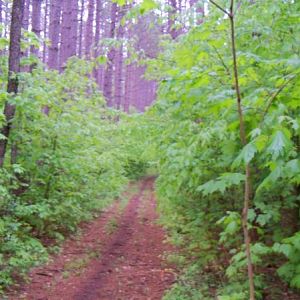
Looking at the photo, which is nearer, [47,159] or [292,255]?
[292,255]

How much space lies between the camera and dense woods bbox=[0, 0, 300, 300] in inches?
146

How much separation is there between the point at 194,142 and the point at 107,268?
3.67 m

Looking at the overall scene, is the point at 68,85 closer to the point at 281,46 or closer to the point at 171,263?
the point at 171,263

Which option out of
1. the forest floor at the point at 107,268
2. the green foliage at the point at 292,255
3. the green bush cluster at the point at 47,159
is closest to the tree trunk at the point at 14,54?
the green bush cluster at the point at 47,159

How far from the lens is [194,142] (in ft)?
16.2

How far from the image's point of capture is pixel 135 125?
724cm

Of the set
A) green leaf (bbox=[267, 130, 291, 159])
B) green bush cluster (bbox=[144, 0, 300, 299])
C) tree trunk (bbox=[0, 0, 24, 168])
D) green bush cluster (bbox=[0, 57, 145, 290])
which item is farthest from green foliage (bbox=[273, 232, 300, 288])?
tree trunk (bbox=[0, 0, 24, 168])

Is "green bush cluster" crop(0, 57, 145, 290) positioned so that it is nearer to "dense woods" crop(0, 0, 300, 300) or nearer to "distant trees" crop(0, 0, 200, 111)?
"dense woods" crop(0, 0, 300, 300)

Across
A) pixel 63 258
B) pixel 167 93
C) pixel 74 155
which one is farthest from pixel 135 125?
pixel 63 258

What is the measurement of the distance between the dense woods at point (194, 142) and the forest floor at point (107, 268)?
337mm

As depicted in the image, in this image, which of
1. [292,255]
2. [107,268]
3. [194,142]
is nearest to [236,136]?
[194,142]

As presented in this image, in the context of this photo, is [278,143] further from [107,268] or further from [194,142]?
[107,268]

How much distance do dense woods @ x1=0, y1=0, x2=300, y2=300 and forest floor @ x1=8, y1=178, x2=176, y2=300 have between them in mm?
337

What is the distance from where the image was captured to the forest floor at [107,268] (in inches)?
253
